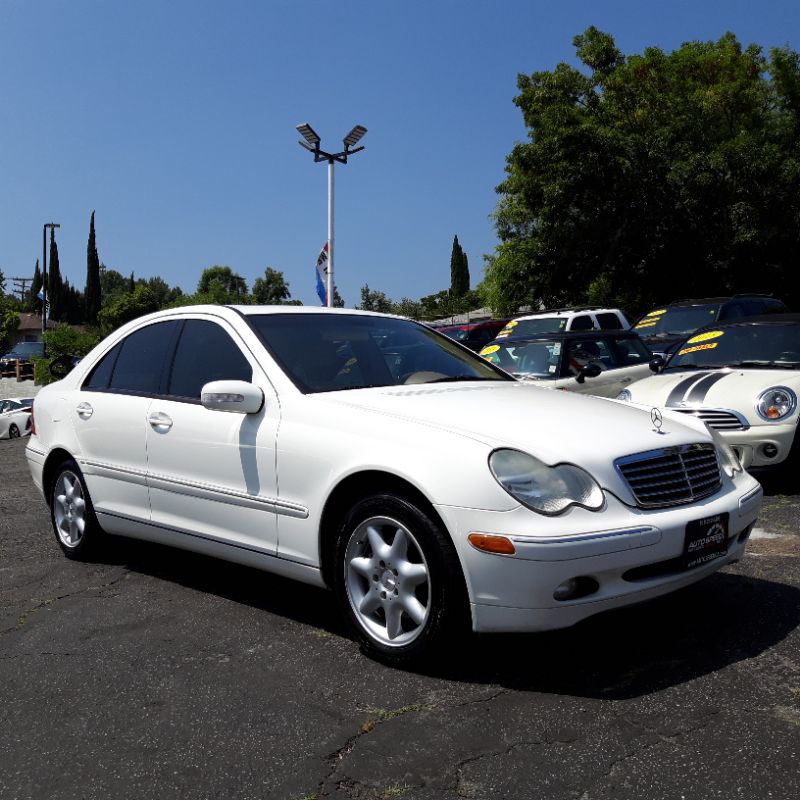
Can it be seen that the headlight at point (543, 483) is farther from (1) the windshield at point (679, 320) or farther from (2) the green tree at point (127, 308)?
(2) the green tree at point (127, 308)

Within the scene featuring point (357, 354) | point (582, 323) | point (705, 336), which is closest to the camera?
point (357, 354)

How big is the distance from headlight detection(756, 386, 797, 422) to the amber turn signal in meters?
4.17

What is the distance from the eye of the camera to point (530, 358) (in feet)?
33.9

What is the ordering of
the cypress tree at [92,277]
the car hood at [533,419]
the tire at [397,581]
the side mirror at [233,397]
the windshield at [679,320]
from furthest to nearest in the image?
the cypress tree at [92,277], the windshield at [679,320], the side mirror at [233,397], the car hood at [533,419], the tire at [397,581]

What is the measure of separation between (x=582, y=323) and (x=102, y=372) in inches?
431

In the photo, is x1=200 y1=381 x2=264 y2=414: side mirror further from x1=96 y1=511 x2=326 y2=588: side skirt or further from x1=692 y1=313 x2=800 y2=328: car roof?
x1=692 y1=313 x2=800 y2=328: car roof

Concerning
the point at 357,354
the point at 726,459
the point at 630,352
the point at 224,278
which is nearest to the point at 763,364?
the point at 630,352

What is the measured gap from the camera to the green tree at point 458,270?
85125mm

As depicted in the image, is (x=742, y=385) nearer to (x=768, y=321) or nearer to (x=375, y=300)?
(x=768, y=321)

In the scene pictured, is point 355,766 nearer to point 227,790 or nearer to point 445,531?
point 227,790

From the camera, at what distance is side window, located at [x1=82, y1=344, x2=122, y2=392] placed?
545 centimetres

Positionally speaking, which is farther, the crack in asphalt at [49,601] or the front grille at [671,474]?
the crack in asphalt at [49,601]

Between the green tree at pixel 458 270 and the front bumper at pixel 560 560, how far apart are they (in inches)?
3233

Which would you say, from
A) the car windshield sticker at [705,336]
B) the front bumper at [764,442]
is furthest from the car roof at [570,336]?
the front bumper at [764,442]
